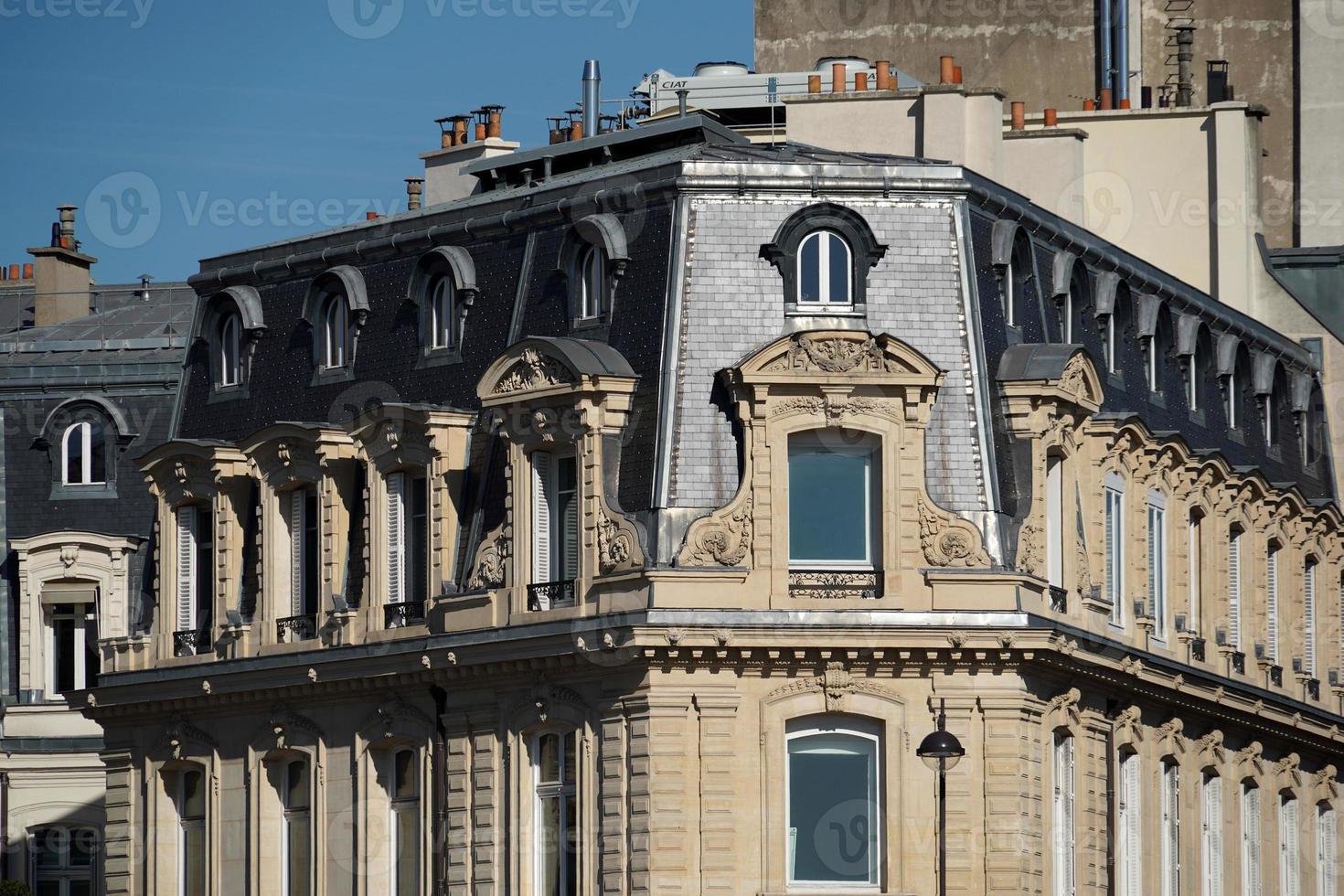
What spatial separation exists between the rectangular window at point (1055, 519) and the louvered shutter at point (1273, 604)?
37.3ft

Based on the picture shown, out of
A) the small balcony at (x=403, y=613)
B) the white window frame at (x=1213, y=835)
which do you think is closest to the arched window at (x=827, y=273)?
the small balcony at (x=403, y=613)

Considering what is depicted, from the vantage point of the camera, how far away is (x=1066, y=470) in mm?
58656

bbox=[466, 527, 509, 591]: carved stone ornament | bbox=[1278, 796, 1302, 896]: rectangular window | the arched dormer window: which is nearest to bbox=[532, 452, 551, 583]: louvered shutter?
bbox=[466, 527, 509, 591]: carved stone ornament

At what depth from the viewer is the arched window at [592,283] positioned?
58.0 meters

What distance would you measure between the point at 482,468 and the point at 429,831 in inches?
224

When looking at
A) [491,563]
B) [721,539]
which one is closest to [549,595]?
[491,563]

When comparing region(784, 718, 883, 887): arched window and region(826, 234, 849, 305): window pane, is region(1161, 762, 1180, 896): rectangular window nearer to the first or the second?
region(784, 718, 883, 887): arched window

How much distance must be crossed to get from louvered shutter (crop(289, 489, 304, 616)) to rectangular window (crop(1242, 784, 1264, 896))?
17340mm

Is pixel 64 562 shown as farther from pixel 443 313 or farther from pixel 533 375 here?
pixel 533 375

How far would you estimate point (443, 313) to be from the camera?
61156mm

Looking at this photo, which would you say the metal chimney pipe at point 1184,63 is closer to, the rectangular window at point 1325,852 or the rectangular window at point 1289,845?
the rectangular window at point 1325,852

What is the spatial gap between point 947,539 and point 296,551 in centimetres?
1226

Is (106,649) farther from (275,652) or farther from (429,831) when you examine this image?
(429,831)

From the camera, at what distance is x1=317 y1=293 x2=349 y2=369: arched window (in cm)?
6269
